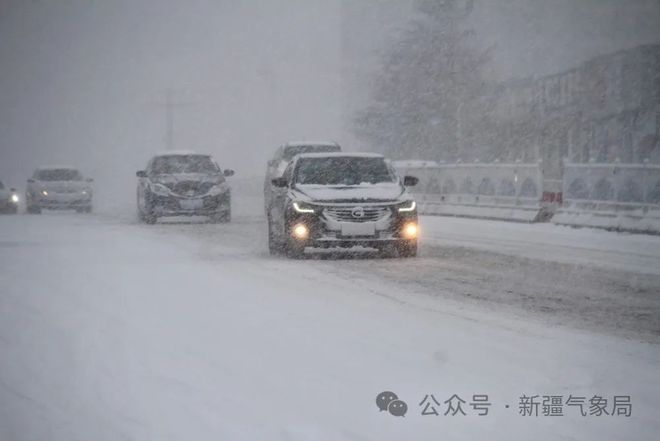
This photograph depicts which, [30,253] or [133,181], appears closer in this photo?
[30,253]

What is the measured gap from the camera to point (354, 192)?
15422 mm

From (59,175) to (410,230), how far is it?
22.8 m

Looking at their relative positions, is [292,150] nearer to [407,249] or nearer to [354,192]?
[354,192]

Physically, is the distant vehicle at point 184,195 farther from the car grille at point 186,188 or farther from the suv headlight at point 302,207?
the suv headlight at point 302,207

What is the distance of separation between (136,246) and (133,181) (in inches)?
3163

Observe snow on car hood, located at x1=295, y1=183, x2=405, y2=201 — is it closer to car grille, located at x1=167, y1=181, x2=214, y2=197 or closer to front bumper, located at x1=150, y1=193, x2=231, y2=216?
front bumper, located at x1=150, y1=193, x2=231, y2=216

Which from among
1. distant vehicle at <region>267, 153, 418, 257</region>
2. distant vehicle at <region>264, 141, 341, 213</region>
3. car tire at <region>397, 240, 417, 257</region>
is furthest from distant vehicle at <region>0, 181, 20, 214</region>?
car tire at <region>397, 240, 417, 257</region>

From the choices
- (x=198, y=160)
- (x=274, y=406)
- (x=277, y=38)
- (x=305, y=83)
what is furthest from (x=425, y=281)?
(x=277, y=38)

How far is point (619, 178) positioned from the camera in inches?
858

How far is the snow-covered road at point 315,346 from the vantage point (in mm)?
5594

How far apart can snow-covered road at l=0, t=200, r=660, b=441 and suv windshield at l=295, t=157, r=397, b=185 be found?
192cm

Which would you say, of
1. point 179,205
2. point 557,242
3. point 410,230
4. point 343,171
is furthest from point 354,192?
point 179,205

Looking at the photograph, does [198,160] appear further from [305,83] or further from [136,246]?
[305,83]

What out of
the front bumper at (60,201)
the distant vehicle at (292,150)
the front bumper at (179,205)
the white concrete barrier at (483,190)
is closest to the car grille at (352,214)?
the front bumper at (179,205)
